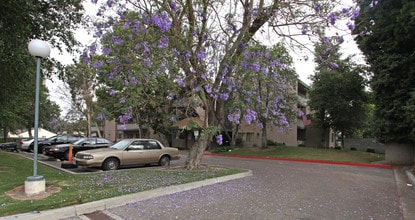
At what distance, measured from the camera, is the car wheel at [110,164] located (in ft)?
41.3

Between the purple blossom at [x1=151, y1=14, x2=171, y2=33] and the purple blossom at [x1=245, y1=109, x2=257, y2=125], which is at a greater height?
the purple blossom at [x1=151, y1=14, x2=171, y2=33]

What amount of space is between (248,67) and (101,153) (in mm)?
7025

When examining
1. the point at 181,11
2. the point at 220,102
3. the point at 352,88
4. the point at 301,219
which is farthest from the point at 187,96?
the point at 352,88

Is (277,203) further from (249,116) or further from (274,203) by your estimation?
(249,116)

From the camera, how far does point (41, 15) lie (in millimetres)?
11758

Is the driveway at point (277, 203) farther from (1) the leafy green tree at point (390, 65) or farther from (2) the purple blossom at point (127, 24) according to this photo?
(1) the leafy green tree at point (390, 65)

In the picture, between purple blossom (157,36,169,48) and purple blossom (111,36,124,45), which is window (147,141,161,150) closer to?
purple blossom (157,36,169,48)

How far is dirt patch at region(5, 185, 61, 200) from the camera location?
6789mm

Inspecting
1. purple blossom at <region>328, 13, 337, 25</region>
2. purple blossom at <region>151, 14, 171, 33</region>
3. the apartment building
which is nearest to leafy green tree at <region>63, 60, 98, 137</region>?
the apartment building

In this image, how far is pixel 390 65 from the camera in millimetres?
16297

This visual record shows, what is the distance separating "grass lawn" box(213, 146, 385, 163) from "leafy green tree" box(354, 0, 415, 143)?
97.4 inches

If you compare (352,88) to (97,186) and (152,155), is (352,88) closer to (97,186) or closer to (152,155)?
(152,155)

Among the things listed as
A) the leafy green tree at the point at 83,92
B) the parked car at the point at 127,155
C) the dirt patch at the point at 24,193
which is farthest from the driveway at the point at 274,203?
the leafy green tree at the point at 83,92

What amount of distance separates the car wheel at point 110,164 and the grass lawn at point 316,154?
43.5 feet
